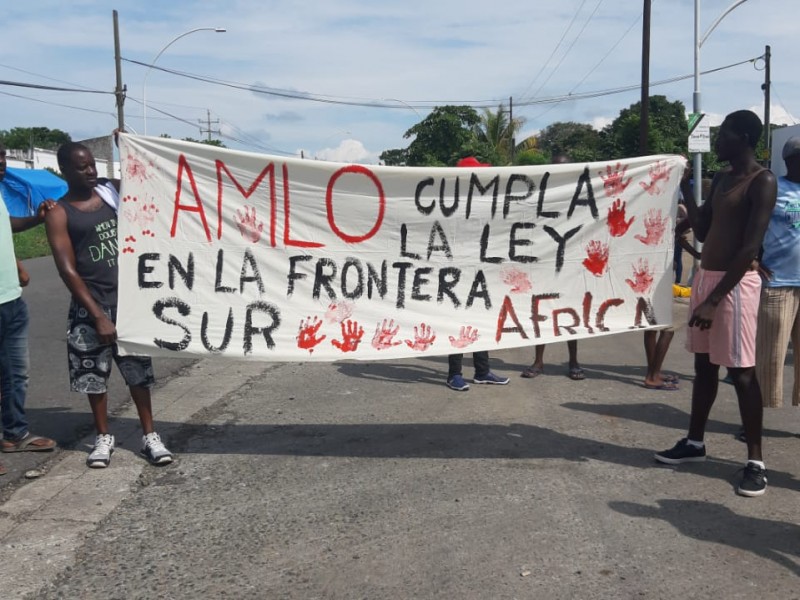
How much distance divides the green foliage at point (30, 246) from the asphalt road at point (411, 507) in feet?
69.3

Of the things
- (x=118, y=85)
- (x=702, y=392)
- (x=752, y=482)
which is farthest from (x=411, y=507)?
(x=118, y=85)

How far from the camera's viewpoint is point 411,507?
147 inches

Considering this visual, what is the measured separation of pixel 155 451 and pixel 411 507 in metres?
1.67

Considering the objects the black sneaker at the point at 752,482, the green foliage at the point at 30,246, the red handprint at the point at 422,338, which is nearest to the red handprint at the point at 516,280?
the red handprint at the point at 422,338

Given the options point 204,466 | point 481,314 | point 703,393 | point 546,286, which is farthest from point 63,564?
point 703,393

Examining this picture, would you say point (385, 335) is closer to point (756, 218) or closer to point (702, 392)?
point (702, 392)

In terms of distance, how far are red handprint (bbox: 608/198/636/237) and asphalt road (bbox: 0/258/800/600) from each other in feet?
4.46

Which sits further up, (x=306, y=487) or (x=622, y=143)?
(x=622, y=143)

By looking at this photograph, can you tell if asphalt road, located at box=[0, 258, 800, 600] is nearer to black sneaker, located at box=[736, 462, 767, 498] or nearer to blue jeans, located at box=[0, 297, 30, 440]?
black sneaker, located at box=[736, 462, 767, 498]

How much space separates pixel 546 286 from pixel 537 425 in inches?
47.3

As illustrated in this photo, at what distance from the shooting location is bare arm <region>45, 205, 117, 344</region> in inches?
163

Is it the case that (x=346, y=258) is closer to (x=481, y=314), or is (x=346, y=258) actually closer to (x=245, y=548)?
(x=481, y=314)

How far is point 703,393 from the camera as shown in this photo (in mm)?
4348

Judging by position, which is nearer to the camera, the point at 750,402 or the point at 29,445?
the point at 750,402
